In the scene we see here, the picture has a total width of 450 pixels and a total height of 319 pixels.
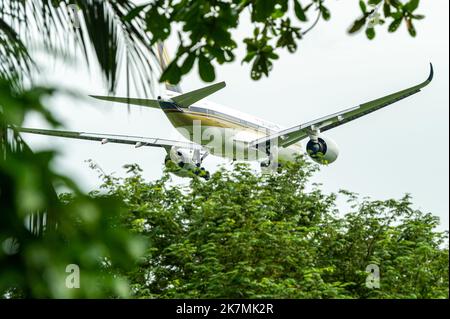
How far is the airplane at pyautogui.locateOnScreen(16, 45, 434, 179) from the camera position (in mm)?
40656

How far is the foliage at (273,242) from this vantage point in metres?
18.7

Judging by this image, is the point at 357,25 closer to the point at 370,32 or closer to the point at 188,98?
the point at 370,32

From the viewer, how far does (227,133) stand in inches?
1754

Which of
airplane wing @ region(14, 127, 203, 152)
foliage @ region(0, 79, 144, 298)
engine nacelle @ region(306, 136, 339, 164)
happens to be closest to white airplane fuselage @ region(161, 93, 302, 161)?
airplane wing @ region(14, 127, 203, 152)

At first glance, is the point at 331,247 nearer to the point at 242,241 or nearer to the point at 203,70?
the point at 242,241

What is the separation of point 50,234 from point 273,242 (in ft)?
62.3

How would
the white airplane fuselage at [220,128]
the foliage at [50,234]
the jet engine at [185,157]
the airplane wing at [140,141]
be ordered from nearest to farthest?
the foliage at [50,234] < the white airplane fuselage at [220,128] < the jet engine at [185,157] < the airplane wing at [140,141]

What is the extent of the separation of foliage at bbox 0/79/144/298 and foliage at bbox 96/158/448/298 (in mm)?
14804

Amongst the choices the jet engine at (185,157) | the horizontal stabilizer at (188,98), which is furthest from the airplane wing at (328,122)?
the horizontal stabilizer at (188,98)

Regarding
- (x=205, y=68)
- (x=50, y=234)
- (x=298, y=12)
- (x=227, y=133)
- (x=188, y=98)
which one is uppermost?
(x=188, y=98)

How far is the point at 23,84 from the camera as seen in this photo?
84.3 inches

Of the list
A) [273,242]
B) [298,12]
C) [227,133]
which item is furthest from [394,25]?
[227,133]

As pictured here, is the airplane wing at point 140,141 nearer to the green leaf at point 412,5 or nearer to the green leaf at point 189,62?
the green leaf at point 412,5

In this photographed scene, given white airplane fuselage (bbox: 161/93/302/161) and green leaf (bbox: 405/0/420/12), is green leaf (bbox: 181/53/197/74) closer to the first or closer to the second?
green leaf (bbox: 405/0/420/12)
